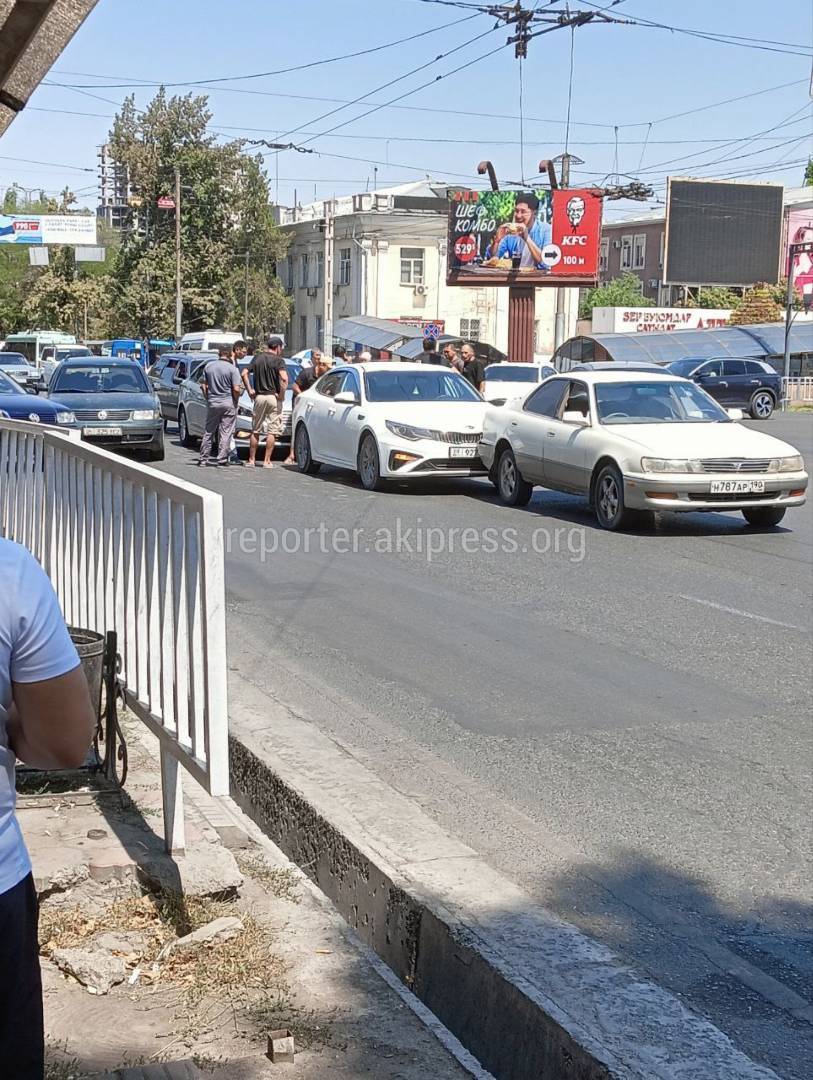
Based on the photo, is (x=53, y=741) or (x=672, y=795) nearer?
(x=53, y=741)

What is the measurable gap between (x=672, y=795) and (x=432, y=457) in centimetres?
1167

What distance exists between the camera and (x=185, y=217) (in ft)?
250

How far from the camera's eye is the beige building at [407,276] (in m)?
72.9

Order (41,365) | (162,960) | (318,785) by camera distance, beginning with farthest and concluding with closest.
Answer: (41,365) < (318,785) < (162,960)

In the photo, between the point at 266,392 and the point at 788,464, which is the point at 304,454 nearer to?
the point at 266,392

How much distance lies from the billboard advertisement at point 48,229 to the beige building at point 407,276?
41.8 feet

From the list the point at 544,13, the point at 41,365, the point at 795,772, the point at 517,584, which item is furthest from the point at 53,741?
the point at 41,365

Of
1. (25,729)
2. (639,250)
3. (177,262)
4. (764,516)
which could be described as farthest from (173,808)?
(639,250)

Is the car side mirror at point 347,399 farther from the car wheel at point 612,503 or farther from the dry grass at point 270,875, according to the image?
the dry grass at point 270,875

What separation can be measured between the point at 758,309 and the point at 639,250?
112ft

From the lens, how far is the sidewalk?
10.6ft

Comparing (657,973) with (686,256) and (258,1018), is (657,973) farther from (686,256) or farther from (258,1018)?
(686,256)

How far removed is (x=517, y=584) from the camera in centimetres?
1095

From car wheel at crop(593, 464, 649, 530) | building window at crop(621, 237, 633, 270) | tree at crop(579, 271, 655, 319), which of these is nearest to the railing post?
car wheel at crop(593, 464, 649, 530)
